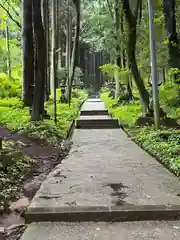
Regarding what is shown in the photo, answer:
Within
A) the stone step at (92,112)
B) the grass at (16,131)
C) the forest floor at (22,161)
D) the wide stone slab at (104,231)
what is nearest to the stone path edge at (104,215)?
the wide stone slab at (104,231)

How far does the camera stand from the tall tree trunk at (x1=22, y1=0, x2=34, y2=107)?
16.5 meters

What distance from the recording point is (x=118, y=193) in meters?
5.55

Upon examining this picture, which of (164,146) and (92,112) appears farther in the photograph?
(92,112)

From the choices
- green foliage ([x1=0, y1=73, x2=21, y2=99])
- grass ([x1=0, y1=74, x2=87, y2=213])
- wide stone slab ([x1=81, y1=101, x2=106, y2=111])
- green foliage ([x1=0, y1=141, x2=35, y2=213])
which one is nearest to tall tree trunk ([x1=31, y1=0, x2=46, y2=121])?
grass ([x1=0, y1=74, x2=87, y2=213])

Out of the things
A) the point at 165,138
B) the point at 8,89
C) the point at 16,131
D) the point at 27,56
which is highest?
the point at 27,56

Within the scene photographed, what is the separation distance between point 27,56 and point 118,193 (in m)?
12.1

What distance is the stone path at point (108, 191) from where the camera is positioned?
4656 millimetres

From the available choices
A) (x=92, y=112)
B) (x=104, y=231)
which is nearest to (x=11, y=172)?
(x=104, y=231)

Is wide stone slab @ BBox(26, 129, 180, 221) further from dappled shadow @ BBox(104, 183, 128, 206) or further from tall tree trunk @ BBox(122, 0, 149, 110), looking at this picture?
tall tree trunk @ BBox(122, 0, 149, 110)

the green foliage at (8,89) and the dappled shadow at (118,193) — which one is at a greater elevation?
the green foliage at (8,89)

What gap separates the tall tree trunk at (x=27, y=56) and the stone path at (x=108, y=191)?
8.02 m

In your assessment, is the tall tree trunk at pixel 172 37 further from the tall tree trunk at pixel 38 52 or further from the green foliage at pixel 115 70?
the green foliage at pixel 115 70

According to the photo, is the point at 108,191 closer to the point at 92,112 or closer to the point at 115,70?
the point at 92,112

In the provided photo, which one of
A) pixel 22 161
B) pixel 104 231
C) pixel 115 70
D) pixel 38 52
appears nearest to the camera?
pixel 104 231
